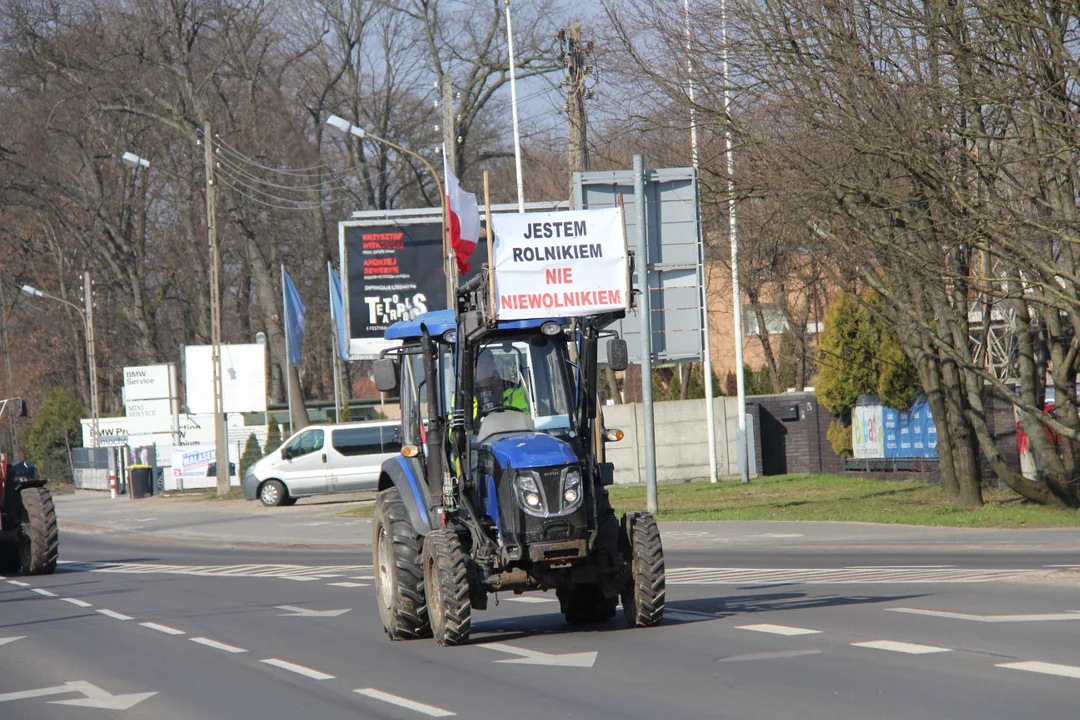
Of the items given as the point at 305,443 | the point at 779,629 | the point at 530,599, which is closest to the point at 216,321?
the point at 305,443

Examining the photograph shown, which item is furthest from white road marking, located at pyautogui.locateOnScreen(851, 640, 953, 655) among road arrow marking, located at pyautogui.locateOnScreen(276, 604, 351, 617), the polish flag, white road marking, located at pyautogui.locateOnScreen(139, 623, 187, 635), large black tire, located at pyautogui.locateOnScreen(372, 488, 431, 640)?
white road marking, located at pyautogui.locateOnScreen(139, 623, 187, 635)

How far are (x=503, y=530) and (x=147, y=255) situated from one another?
174ft

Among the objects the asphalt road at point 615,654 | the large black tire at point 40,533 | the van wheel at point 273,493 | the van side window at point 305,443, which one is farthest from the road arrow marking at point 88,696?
the van wheel at point 273,493

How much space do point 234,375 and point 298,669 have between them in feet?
120

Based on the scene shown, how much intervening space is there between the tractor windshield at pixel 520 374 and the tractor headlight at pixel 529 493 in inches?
36.7

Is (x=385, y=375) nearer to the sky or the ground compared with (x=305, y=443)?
nearer to the sky

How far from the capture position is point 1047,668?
27.4ft

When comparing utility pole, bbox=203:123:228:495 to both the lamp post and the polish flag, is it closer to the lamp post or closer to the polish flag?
the lamp post

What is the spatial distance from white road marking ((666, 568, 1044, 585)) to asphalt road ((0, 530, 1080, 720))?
0.05m

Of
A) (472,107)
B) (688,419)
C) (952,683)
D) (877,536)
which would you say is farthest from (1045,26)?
(472,107)

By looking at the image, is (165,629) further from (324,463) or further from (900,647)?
(324,463)

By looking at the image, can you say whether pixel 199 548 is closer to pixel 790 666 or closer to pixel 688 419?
pixel 688 419

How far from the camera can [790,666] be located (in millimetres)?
8953

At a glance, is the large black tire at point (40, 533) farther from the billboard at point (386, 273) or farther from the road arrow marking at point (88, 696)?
the billboard at point (386, 273)
